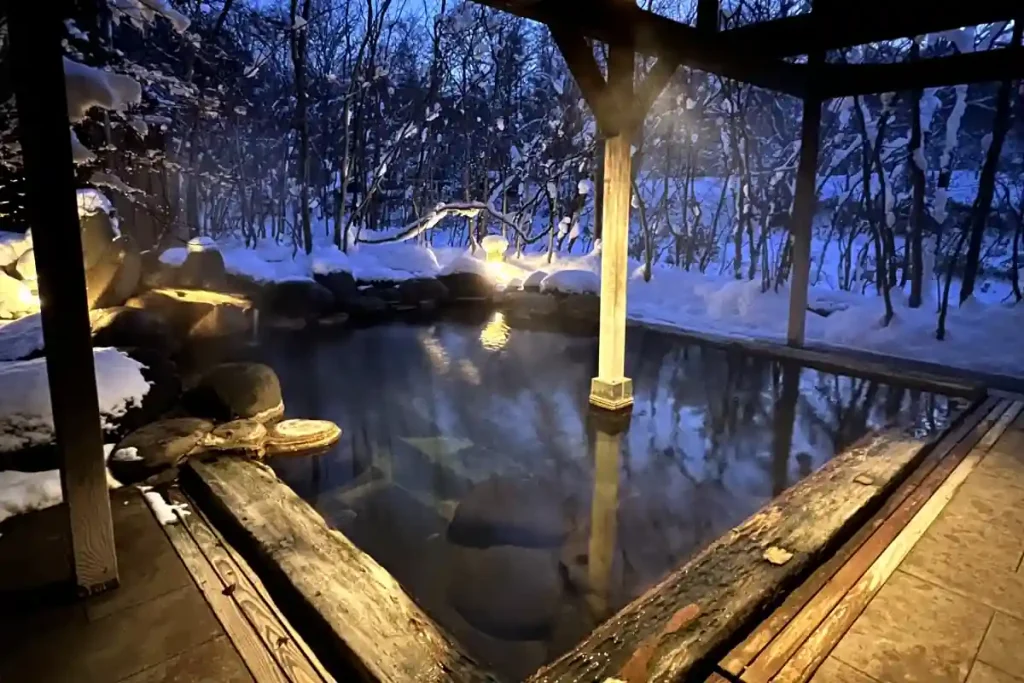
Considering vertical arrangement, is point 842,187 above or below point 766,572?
above

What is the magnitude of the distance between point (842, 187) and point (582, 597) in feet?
37.1

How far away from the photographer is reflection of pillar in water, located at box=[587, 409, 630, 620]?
2652 millimetres

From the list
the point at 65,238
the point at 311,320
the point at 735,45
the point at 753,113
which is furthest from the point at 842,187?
the point at 65,238

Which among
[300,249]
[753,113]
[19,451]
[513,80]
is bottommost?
[19,451]

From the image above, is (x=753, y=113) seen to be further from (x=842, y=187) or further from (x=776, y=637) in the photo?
(x=776, y=637)

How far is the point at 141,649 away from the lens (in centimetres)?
193

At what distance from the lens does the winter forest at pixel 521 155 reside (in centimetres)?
757

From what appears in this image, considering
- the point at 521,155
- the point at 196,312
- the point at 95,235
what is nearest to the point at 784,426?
the point at 196,312

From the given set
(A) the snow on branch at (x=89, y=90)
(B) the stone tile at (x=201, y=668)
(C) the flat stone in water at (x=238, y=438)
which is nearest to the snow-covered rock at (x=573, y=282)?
(C) the flat stone in water at (x=238, y=438)

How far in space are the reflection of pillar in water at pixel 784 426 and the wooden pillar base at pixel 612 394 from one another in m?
1.10

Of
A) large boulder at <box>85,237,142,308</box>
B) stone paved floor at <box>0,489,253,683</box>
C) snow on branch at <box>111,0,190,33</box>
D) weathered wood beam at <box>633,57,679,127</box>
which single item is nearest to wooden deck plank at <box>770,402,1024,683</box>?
stone paved floor at <box>0,489,253,683</box>

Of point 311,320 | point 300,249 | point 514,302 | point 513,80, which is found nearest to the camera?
point 311,320

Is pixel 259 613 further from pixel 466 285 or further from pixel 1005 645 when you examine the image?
pixel 466 285

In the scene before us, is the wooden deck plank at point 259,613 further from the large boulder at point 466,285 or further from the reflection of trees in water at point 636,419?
the large boulder at point 466,285
